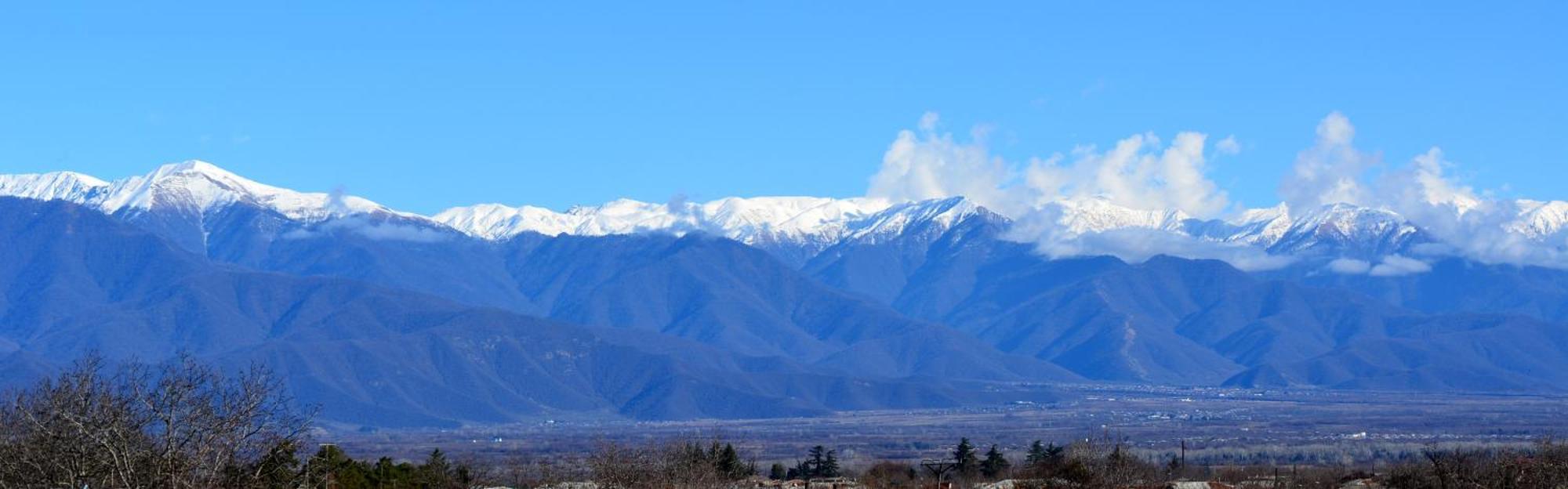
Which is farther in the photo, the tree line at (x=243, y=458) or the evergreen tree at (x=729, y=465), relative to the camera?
the evergreen tree at (x=729, y=465)

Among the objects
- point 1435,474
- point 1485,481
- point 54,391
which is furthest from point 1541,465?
point 54,391

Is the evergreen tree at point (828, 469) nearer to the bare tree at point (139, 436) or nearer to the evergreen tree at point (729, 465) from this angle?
the evergreen tree at point (729, 465)

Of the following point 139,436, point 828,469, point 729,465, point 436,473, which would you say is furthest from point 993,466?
point 139,436

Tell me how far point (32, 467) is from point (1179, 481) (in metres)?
64.3

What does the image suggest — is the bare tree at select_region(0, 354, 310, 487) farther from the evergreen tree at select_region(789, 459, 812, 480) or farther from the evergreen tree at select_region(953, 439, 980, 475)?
the evergreen tree at select_region(953, 439, 980, 475)

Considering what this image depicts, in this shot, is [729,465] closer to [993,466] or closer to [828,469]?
[993,466]

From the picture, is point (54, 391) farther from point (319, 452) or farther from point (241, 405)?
point (319, 452)

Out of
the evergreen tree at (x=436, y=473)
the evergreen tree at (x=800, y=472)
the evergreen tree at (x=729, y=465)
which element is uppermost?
the evergreen tree at (x=800, y=472)

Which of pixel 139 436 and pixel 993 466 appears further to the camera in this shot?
pixel 993 466

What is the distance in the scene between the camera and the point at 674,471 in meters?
89.8

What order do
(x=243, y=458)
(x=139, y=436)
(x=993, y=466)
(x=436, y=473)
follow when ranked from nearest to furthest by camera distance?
(x=139, y=436) < (x=243, y=458) < (x=436, y=473) < (x=993, y=466)

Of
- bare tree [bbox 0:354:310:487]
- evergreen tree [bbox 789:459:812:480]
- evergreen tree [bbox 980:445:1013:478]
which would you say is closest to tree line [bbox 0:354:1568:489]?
bare tree [bbox 0:354:310:487]

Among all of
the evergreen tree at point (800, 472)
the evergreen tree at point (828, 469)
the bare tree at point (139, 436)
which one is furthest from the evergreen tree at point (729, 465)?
the bare tree at point (139, 436)

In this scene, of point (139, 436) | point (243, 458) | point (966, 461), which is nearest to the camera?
point (139, 436)
